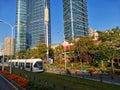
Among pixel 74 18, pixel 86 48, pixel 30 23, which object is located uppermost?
pixel 74 18

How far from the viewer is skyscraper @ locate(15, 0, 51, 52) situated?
180m

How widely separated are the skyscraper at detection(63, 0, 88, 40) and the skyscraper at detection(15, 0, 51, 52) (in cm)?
2007

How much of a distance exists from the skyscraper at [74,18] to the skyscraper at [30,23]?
790 inches

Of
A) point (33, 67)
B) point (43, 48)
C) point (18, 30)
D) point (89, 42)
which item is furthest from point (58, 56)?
point (18, 30)

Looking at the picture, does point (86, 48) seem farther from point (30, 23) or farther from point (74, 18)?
point (30, 23)

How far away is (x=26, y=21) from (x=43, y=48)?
107089 mm

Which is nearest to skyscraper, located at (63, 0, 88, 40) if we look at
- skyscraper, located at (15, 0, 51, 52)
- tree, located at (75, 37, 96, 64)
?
skyscraper, located at (15, 0, 51, 52)

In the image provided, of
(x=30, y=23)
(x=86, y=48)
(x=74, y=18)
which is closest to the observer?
(x=86, y=48)

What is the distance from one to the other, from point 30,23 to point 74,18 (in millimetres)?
45433

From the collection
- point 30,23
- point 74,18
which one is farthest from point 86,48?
point 30,23

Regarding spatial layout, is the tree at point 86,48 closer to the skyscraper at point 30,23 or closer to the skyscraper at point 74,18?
the skyscraper at point 74,18

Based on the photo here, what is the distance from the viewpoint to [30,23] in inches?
7638

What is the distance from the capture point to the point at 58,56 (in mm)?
89625

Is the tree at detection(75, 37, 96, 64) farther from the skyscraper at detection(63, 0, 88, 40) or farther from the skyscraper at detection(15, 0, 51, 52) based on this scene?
the skyscraper at detection(15, 0, 51, 52)
